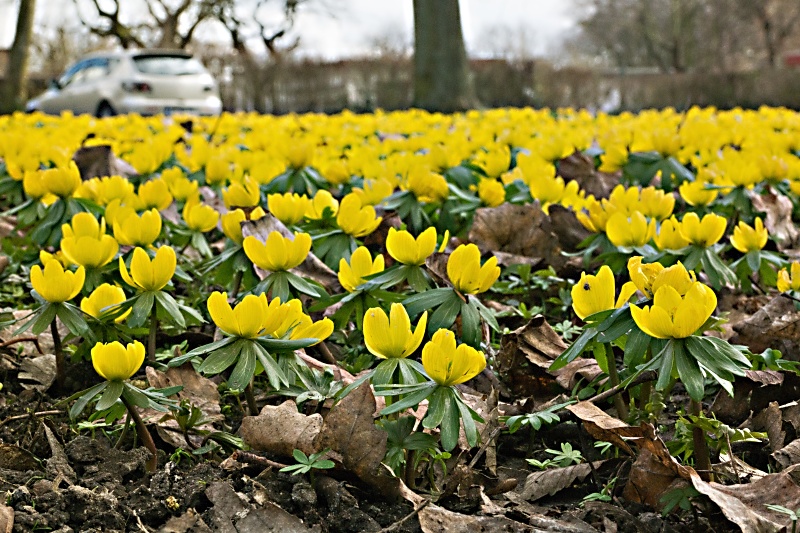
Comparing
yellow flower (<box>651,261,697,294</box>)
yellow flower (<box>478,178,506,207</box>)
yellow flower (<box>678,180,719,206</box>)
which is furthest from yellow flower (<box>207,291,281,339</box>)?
yellow flower (<box>678,180,719,206</box>)

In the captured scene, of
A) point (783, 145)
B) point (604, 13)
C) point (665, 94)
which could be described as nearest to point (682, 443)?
point (783, 145)

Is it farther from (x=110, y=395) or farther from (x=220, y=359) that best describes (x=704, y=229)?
(x=110, y=395)

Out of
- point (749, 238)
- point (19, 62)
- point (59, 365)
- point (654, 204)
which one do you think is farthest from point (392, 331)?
point (19, 62)

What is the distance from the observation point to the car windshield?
56.8 ft

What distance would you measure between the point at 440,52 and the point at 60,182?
12.2 metres

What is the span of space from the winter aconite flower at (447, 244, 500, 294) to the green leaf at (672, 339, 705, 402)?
0.37m

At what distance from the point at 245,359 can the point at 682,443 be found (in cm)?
78

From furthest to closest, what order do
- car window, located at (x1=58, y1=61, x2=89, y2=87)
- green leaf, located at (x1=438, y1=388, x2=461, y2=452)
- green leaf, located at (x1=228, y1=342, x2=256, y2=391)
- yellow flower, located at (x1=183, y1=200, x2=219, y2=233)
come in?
car window, located at (x1=58, y1=61, x2=89, y2=87) → yellow flower, located at (x1=183, y1=200, x2=219, y2=233) → green leaf, located at (x1=228, y1=342, x2=256, y2=391) → green leaf, located at (x1=438, y1=388, x2=461, y2=452)

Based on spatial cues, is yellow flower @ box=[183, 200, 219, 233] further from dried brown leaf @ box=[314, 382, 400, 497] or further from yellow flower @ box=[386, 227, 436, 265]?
dried brown leaf @ box=[314, 382, 400, 497]

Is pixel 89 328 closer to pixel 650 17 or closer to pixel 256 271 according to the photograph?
pixel 256 271

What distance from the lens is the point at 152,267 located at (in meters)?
1.76

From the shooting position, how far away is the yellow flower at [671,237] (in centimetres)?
208

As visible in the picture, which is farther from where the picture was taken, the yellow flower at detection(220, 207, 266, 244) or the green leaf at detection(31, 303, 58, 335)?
Answer: the yellow flower at detection(220, 207, 266, 244)

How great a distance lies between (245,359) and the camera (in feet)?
Result: 4.83
